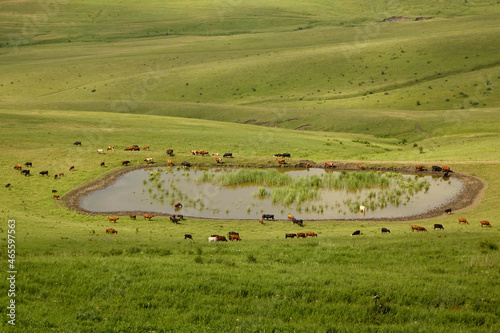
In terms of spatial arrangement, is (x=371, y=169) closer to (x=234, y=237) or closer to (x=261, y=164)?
(x=261, y=164)

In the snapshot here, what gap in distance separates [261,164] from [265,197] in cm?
1092

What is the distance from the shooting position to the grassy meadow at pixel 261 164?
1466cm

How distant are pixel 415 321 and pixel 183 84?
4396 inches

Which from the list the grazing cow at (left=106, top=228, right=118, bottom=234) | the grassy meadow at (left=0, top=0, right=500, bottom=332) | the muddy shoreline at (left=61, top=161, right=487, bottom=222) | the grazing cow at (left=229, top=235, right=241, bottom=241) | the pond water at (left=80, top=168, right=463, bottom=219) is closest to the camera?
the grassy meadow at (left=0, top=0, right=500, bottom=332)

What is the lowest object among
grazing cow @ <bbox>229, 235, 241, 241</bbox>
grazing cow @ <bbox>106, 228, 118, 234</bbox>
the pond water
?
grazing cow @ <bbox>229, 235, 241, 241</bbox>

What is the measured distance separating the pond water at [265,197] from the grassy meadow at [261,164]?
9.26 feet

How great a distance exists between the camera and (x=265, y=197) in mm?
40969

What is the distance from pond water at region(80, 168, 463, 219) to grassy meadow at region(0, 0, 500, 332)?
2.82 meters

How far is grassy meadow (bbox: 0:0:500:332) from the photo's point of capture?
577 inches

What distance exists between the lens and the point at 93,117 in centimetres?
7544

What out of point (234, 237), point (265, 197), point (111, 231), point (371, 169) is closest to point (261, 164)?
Answer: point (265, 197)

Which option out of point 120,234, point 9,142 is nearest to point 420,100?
point 9,142

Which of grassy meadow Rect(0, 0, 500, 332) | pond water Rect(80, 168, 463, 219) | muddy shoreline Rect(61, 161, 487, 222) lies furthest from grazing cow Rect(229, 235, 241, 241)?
muddy shoreline Rect(61, 161, 487, 222)

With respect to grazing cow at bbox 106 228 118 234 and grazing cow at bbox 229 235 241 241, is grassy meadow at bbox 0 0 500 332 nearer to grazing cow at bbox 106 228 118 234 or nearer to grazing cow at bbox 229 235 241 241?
grazing cow at bbox 106 228 118 234
